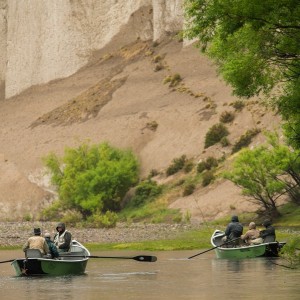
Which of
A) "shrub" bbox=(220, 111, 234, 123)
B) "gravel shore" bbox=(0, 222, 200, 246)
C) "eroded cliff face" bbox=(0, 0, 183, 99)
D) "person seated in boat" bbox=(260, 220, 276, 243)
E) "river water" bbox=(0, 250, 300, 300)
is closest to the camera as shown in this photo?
"river water" bbox=(0, 250, 300, 300)

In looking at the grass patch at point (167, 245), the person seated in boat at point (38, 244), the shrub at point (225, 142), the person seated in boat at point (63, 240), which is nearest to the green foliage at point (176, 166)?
the shrub at point (225, 142)

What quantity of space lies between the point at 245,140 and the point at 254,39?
63286 millimetres

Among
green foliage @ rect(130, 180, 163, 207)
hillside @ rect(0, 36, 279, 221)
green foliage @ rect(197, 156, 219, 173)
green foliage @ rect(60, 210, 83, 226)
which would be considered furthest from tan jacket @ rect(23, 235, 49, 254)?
green foliage @ rect(197, 156, 219, 173)

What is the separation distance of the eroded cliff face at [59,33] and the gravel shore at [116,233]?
51949mm

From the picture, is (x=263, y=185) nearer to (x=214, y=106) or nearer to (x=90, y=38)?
(x=214, y=106)

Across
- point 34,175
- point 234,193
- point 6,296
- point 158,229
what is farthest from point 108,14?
point 6,296

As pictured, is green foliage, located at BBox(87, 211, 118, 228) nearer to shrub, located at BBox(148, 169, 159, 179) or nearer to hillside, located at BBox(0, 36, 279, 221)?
hillside, located at BBox(0, 36, 279, 221)

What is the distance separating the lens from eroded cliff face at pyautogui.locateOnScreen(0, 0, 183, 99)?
4865 inches

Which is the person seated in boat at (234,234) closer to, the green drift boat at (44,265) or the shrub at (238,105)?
the green drift boat at (44,265)

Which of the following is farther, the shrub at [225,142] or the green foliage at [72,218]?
the shrub at [225,142]

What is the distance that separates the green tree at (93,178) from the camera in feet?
281

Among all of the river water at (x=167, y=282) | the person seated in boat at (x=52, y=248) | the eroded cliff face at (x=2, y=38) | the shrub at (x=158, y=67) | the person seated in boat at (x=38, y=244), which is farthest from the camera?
the eroded cliff face at (x=2, y=38)

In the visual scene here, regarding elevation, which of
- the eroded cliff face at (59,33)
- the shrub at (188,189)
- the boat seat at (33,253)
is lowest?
the boat seat at (33,253)

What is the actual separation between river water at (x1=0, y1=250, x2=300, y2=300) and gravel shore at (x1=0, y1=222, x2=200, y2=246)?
1690 cm
